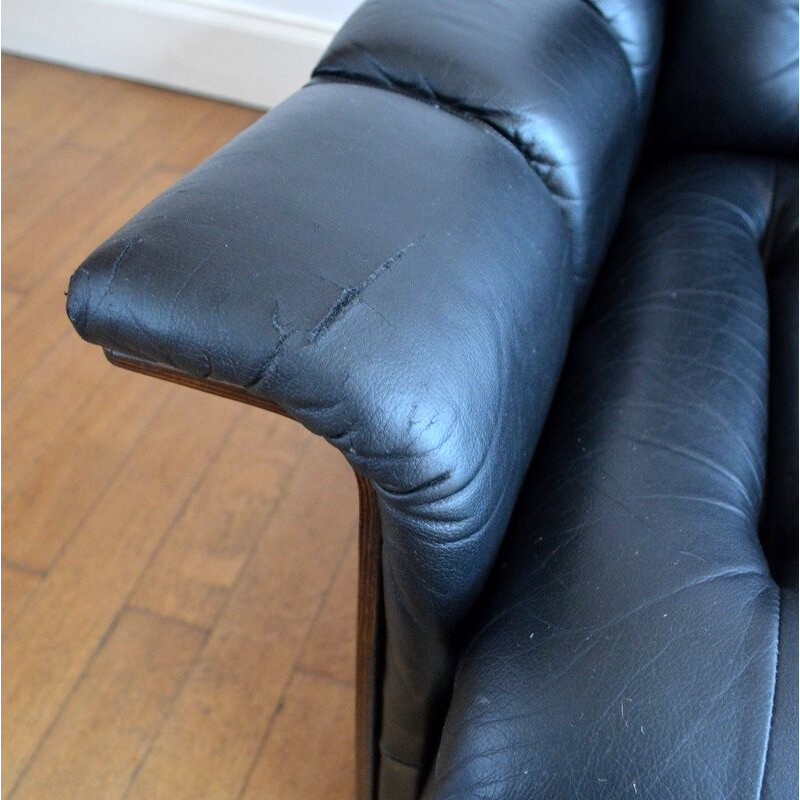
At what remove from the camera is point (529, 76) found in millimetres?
722

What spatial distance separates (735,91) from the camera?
3.26 feet

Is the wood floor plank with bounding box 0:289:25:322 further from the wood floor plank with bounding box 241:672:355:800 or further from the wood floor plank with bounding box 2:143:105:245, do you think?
the wood floor plank with bounding box 241:672:355:800

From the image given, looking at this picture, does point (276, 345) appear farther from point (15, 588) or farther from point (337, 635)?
point (15, 588)

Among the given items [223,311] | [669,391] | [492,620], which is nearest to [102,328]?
[223,311]

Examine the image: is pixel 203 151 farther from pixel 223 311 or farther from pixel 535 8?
pixel 223 311

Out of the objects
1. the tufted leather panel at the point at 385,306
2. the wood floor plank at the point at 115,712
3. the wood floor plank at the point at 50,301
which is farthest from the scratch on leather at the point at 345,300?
the wood floor plank at the point at 50,301

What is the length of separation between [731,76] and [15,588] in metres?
1.04

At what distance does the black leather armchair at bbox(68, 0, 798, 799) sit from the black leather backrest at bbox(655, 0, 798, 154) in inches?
7.1

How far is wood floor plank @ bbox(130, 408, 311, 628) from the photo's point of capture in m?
1.17

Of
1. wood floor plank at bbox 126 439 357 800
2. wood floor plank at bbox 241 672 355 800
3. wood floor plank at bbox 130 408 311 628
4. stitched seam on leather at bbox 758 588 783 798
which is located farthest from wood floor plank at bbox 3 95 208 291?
stitched seam on leather at bbox 758 588 783 798

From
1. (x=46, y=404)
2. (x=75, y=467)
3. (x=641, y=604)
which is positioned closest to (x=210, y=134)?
(x=46, y=404)

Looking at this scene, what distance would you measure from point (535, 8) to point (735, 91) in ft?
1.02

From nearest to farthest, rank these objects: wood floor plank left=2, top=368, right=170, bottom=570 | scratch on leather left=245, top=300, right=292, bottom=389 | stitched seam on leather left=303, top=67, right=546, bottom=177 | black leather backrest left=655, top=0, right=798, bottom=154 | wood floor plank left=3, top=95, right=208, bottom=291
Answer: scratch on leather left=245, top=300, right=292, bottom=389 → stitched seam on leather left=303, top=67, right=546, bottom=177 → black leather backrest left=655, top=0, right=798, bottom=154 → wood floor plank left=2, top=368, right=170, bottom=570 → wood floor plank left=3, top=95, right=208, bottom=291

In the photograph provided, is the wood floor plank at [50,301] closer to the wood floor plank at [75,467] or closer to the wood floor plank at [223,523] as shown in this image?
the wood floor plank at [75,467]
